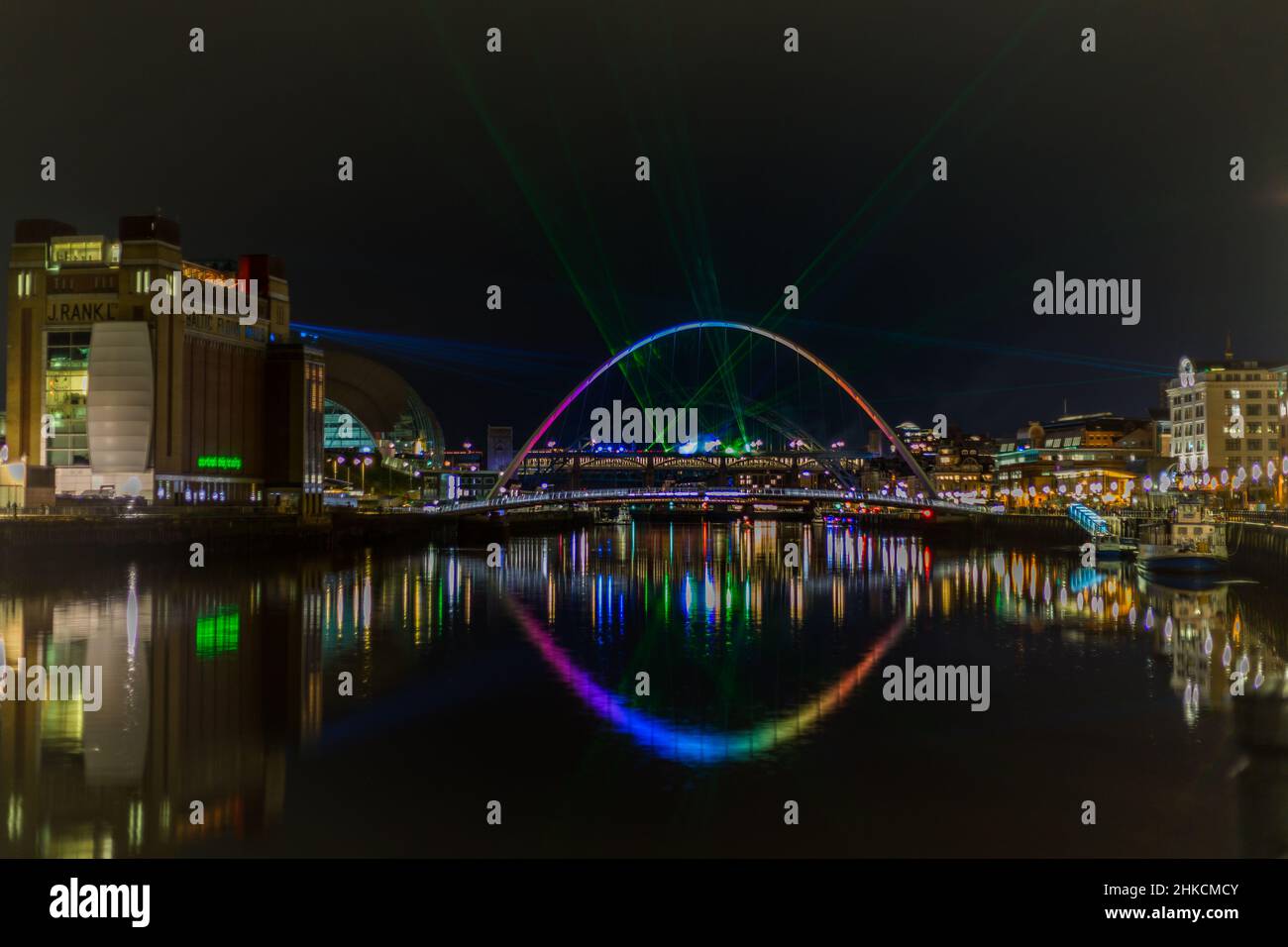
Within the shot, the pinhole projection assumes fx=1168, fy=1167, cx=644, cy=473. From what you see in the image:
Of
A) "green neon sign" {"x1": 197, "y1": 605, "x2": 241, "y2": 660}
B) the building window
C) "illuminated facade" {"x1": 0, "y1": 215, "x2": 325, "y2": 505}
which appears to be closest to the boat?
"green neon sign" {"x1": 197, "y1": 605, "x2": 241, "y2": 660}

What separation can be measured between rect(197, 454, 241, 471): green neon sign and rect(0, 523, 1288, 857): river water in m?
26.3

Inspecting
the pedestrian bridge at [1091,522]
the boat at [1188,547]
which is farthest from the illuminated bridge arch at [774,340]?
the boat at [1188,547]

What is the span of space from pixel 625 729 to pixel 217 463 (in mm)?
51488

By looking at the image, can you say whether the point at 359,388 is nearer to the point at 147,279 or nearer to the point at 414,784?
the point at 147,279

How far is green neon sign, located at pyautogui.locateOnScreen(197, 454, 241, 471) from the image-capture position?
62.9 m

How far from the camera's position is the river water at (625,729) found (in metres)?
13.2

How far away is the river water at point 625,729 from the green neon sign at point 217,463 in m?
26.3

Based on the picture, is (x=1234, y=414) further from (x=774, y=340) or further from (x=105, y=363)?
(x=105, y=363)

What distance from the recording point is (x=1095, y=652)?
1035 inches

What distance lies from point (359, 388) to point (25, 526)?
2673 inches

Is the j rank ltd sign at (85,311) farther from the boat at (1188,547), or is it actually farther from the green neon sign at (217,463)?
the boat at (1188,547)
